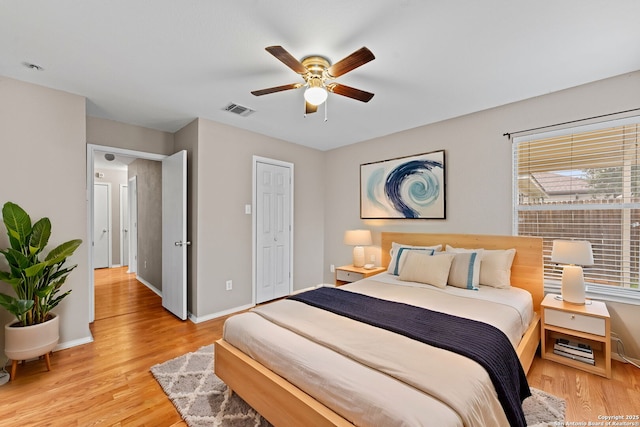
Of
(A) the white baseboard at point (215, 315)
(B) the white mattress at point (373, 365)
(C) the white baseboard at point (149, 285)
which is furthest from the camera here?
(C) the white baseboard at point (149, 285)

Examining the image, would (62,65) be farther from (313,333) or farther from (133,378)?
(313,333)

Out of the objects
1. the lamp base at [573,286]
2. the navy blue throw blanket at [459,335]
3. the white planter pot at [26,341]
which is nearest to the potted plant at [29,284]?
the white planter pot at [26,341]

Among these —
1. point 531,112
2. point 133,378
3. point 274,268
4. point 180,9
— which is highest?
point 180,9

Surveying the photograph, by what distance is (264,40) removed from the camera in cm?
190

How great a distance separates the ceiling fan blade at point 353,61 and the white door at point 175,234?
2256 mm

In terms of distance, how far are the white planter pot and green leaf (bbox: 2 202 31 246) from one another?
67 cm

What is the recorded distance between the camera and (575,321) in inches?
90.0

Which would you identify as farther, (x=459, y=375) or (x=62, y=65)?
(x=62, y=65)

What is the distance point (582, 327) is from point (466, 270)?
3.00ft

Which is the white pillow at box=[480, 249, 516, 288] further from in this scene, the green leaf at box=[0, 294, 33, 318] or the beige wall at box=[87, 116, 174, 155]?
the beige wall at box=[87, 116, 174, 155]

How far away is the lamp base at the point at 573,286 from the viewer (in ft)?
7.84

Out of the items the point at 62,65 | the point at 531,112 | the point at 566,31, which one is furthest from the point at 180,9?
the point at 531,112

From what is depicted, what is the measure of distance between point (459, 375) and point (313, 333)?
0.81 m

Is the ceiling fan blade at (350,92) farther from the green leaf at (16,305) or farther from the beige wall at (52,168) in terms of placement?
the green leaf at (16,305)
